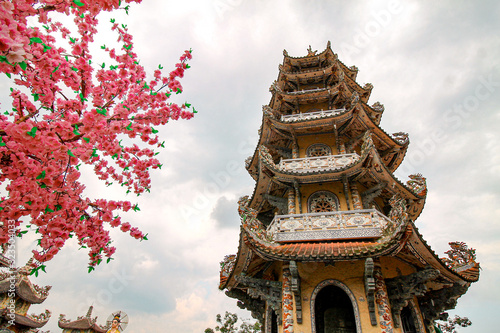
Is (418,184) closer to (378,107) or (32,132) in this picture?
(378,107)

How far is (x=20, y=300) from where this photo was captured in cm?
2128

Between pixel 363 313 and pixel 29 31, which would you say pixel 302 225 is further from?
pixel 29 31

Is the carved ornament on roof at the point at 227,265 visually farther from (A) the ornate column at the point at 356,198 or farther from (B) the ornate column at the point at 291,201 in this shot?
(A) the ornate column at the point at 356,198

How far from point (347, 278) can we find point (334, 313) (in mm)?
2282

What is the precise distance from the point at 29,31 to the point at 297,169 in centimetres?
996

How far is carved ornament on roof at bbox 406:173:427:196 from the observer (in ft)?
38.3

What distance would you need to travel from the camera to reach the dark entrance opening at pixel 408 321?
31.3ft

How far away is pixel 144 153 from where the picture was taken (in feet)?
25.1

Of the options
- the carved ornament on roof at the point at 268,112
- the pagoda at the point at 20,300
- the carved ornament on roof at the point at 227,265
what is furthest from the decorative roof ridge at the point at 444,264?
the pagoda at the point at 20,300

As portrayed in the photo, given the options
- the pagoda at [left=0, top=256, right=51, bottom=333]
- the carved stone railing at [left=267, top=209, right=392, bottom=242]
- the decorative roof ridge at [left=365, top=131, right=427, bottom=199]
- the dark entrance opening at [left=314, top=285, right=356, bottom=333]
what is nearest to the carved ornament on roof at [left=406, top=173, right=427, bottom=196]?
the decorative roof ridge at [left=365, top=131, right=427, bottom=199]

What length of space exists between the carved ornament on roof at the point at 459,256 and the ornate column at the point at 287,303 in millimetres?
5386

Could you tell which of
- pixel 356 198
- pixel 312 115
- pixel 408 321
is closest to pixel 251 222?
pixel 356 198

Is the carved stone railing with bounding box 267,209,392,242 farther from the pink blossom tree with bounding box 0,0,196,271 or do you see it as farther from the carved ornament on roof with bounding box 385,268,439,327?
the pink blossom tree with bounding box 0,0,196,271

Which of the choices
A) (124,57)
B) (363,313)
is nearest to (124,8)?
(124,57)
